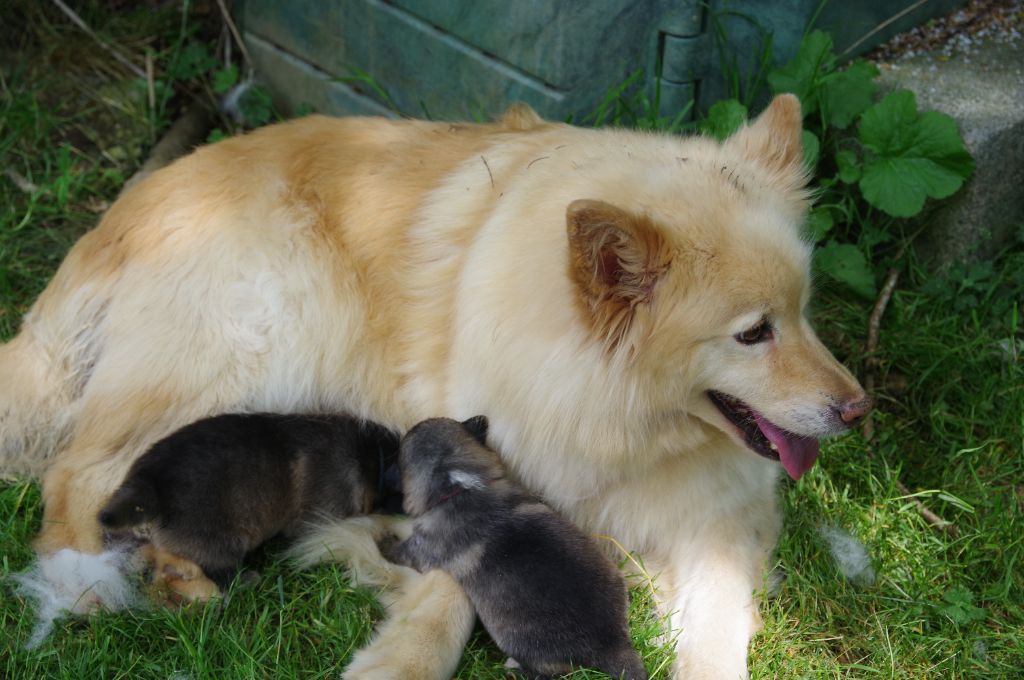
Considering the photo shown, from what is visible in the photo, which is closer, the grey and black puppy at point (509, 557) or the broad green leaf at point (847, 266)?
the grey and black puppy at point (509, 557)

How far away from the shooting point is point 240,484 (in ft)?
10.9

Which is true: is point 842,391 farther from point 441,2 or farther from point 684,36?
point 441,2

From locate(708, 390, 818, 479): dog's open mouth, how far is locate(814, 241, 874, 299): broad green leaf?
1435 mm

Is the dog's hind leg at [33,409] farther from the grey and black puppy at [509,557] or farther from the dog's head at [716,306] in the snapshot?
the dog's head at [716,306]

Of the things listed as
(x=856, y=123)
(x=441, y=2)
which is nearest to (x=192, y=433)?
(x=441, y=2)

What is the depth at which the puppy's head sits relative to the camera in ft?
10.8

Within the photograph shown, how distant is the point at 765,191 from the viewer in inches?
126

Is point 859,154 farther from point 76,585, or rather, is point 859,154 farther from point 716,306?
point 76,585

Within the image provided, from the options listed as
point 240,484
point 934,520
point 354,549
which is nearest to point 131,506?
point 240,484

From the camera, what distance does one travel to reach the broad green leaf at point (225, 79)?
5629 millimetres

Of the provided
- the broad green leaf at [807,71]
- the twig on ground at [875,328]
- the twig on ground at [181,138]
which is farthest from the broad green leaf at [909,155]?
the twig on ground at [181,138]

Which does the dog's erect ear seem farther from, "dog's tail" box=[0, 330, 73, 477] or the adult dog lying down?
"dog's tail" box=[0, 330, 73, 477]

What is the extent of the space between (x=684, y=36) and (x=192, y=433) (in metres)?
2.60

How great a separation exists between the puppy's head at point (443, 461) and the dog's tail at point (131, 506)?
79cm
